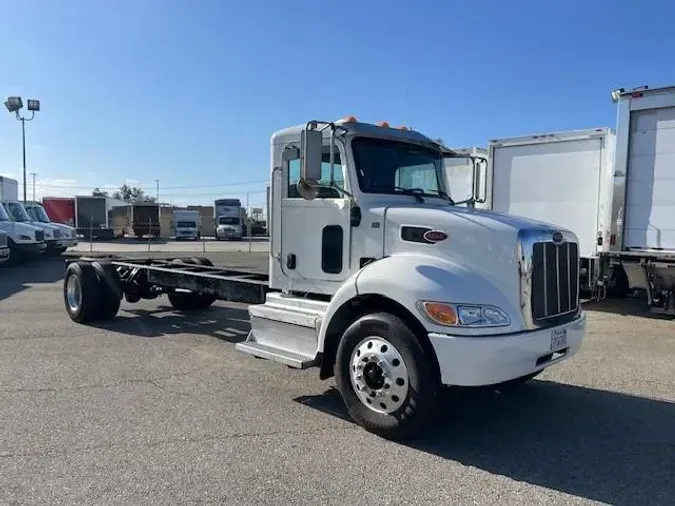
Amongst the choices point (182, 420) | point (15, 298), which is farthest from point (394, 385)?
point (15, 298)

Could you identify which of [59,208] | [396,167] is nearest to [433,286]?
[396,167]

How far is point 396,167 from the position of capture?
5.52 metres

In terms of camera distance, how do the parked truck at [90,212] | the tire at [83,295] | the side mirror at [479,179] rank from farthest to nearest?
the parked truck at [90,212]
the tire at [83,295]
the side mirror at [479,179]

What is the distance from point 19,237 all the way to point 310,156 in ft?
62.4

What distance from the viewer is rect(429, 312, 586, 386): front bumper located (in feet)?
13.5

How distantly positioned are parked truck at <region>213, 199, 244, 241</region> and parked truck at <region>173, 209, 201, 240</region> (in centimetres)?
183

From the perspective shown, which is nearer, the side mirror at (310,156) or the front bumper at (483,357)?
the front bumper at (483,357)

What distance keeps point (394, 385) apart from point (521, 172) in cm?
882

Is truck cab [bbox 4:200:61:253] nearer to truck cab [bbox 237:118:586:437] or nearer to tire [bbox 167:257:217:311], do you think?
tire [bbox 167:257:217:311]

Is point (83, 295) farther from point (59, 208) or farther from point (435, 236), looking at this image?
point (59, 208)

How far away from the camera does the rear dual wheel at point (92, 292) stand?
29.9 ft

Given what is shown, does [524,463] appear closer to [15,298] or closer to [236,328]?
[236,328]

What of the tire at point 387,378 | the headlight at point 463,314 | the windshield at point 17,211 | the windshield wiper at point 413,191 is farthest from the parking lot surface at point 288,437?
the windshield at point 17,211

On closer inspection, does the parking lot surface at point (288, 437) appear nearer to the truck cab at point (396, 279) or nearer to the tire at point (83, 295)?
the truck cab at point (396, 279)
